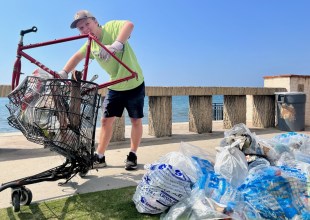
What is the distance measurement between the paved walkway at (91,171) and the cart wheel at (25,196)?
0.13 meters

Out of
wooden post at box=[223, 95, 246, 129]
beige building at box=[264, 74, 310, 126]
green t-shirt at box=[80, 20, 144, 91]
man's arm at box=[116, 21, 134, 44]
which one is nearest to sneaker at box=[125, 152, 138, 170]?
green t-shirt at box=[80, 20, 144, 91]

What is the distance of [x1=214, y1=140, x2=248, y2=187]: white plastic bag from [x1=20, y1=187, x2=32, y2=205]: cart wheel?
136 centimetres

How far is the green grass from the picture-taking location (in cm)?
217

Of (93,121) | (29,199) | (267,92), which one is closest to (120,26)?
(93,121)

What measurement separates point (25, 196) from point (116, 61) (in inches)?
60.5

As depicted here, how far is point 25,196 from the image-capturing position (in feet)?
7.75

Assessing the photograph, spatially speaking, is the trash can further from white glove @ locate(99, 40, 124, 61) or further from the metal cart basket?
the metal cart basket

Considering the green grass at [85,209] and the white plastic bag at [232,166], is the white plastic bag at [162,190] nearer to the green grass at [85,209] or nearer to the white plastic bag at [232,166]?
the green grass at [85,209]

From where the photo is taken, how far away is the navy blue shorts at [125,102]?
336 cm

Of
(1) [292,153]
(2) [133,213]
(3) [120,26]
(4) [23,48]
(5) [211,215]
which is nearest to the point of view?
(5) [211,215]

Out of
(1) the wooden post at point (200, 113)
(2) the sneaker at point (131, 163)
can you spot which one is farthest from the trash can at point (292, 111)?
(2) the sneaker at point (131, 163)

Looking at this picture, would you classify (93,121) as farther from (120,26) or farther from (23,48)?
(120,26)

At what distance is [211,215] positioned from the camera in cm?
189

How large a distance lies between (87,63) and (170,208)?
1.19m
